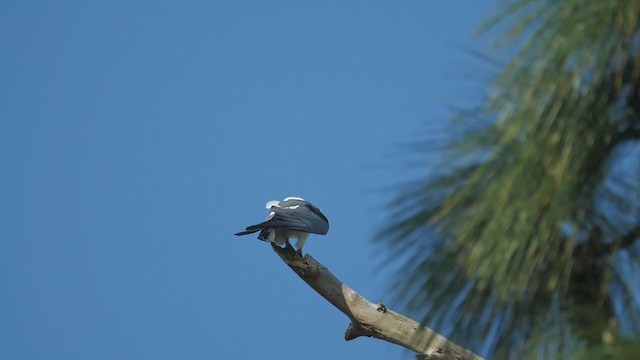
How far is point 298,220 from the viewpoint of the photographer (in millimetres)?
3730

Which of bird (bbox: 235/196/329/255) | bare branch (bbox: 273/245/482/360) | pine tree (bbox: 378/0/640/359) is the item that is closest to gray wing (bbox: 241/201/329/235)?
bird (bbox: 235/196/329/255)

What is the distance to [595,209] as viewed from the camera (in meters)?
1.07

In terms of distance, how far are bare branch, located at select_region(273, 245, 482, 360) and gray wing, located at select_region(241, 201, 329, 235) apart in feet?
0.35

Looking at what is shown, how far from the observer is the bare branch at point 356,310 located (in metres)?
2.89

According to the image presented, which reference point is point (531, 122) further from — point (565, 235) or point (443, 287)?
point (443, 287)

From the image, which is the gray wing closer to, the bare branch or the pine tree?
the bare branch

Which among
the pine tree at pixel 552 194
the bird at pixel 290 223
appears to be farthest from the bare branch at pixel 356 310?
the pine tree at pixel 552 194

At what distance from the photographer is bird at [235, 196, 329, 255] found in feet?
11.8

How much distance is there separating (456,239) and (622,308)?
0.21 metres

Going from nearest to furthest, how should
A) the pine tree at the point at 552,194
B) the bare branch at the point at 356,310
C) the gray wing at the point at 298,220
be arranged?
the pine tree at the point at 552,194, the bare branch at the point at 356,310, the gray wing at the point at 298,220

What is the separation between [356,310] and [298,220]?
0.70m

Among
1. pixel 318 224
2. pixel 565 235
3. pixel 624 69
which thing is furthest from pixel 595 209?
pixel 318 224

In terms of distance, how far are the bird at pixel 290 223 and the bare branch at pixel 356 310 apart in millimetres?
92

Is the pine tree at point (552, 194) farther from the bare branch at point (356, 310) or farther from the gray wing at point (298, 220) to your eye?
the gray wing at point (298, 220)
